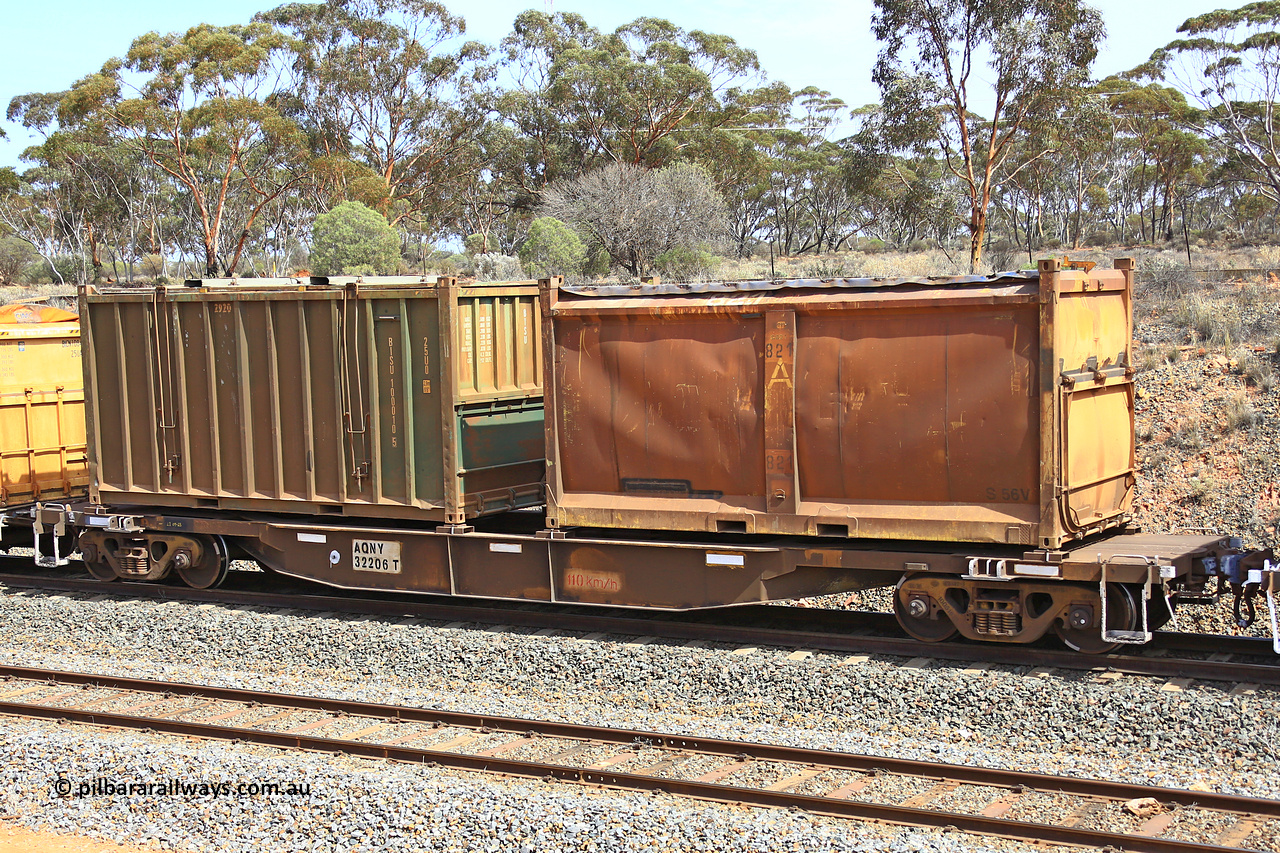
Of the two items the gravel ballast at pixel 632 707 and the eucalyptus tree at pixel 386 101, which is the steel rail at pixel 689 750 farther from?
the eucalyptus tree at pixel 386 101

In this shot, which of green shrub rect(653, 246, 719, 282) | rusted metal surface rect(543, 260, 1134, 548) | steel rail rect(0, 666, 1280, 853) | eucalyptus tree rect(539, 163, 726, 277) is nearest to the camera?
steel rail rect(0, 666, 1280, 853)

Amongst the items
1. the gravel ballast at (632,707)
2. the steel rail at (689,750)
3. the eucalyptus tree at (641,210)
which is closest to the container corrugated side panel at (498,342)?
the gravel ballast at (632,707)

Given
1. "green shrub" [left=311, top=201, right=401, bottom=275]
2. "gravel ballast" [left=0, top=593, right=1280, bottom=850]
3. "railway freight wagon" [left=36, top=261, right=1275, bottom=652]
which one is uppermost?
"green shrub" [left=311, top=201, right=401, bottom=275]

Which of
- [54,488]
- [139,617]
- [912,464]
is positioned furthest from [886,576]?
[54,488]

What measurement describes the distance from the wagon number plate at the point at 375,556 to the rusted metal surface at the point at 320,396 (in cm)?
34

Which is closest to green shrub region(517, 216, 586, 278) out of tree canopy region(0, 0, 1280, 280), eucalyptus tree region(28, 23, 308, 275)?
tree canopy region(0, 0, 1280, 280)

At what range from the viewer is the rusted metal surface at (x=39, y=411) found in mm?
13844

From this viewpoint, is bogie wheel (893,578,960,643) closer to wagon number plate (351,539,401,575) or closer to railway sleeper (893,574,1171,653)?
railway sleeper (893,574,1171,653)

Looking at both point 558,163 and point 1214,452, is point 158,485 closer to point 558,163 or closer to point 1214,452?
point 1214,452

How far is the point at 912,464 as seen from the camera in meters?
9.06

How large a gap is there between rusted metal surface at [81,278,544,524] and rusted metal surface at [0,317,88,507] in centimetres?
215

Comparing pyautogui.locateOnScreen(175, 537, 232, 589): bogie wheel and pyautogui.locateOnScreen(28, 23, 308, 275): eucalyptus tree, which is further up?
pyautogui.locateOnScreen(28, 23, 308, 275): eucalyptus tree

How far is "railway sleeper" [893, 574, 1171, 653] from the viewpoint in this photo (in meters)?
8.66

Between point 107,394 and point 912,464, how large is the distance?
28.7ft
